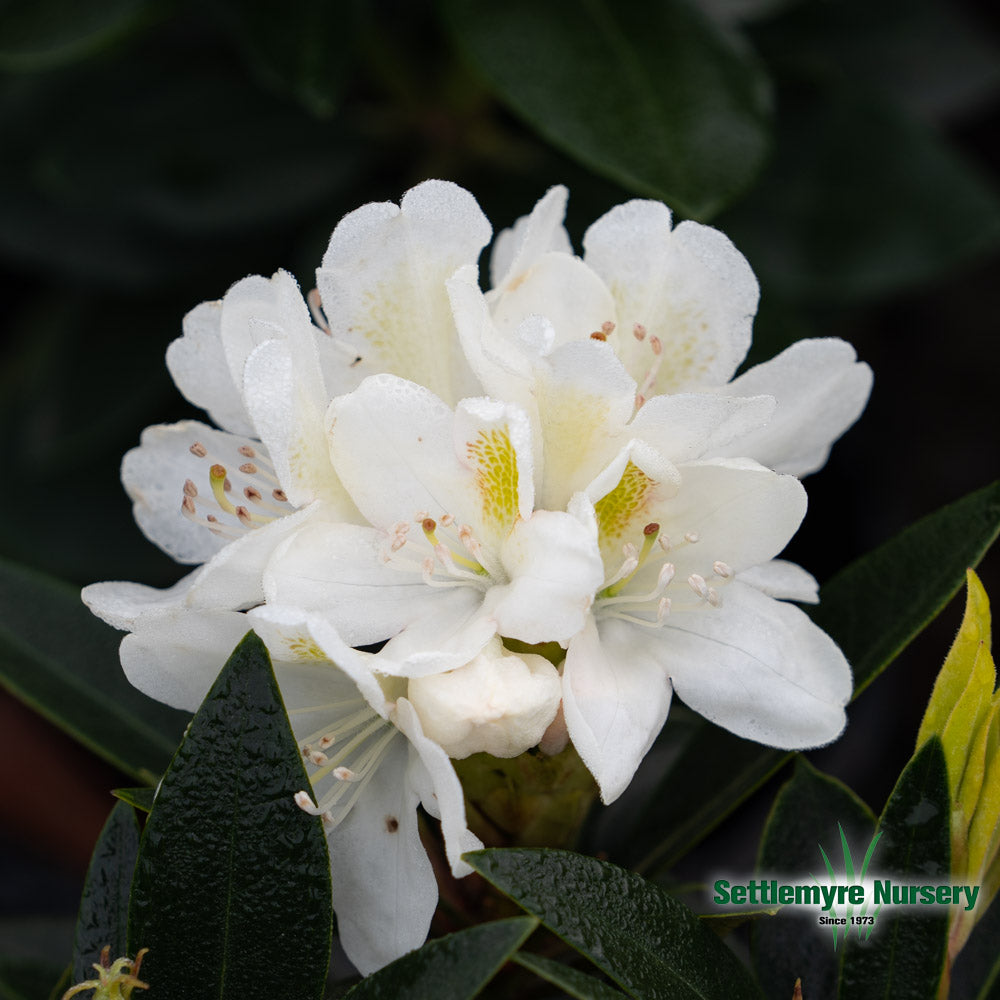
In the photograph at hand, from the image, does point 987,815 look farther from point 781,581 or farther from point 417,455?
point 417,455

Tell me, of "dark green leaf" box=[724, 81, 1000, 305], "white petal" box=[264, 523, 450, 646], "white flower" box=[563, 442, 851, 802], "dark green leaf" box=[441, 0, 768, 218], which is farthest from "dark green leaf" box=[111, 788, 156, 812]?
"dark green leaf" box=[724, 81, 1000, 305]

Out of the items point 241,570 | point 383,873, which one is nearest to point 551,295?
point 241,570

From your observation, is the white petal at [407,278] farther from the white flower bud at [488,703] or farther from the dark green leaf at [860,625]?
the dark green leaf at [860,625]

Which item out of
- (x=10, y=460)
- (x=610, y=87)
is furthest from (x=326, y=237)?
(x=10, y=460)

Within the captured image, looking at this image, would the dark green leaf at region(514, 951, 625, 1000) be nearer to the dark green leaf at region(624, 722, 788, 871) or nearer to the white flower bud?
the white flower bud

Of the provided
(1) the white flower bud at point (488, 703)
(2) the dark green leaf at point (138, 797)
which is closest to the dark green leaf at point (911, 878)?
(1) the white flower bud at point (488, 703)

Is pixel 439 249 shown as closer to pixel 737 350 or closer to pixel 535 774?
pixel 737 350
